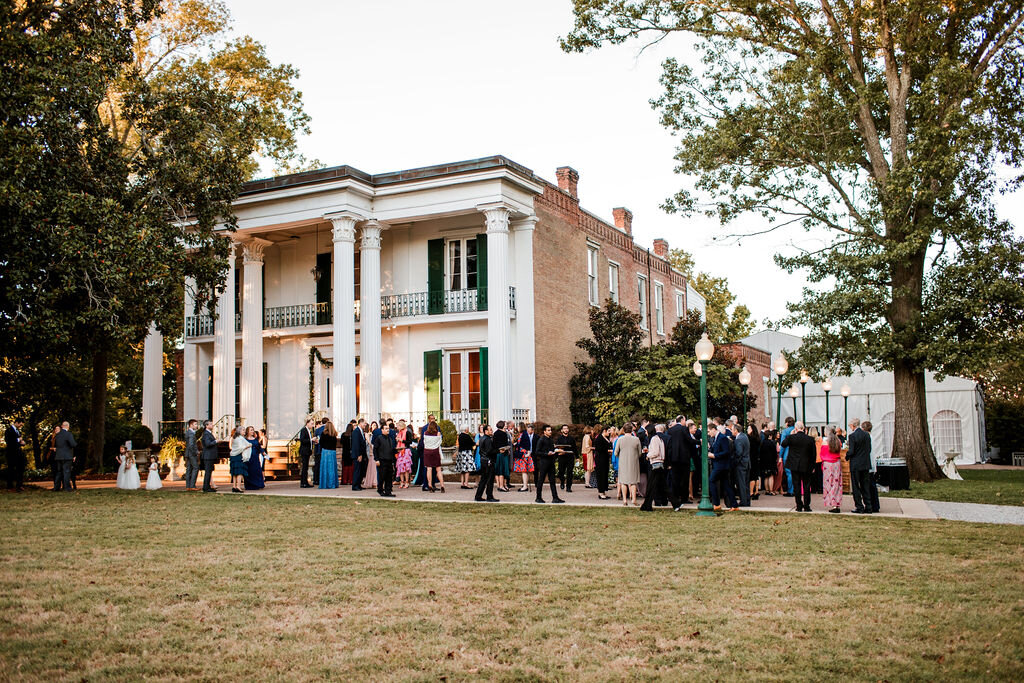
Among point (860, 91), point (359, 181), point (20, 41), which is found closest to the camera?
point (20, 41)

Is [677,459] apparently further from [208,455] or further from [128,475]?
[128,475]

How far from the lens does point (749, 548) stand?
36.6 feet

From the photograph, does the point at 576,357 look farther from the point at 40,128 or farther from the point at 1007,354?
the point at 40,128


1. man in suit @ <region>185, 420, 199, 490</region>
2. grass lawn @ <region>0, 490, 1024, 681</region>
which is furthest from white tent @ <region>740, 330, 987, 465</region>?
grass lawn @ <region>0, 490, 1024, 681</region>

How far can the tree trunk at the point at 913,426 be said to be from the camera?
77.9 ft

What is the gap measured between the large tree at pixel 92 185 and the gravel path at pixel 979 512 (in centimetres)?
1585

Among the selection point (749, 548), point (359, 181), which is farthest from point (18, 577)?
point (359, 181)

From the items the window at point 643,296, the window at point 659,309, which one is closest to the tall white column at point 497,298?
the window at point 643,296

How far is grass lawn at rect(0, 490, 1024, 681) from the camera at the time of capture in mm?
6379

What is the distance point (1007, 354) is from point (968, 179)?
15.6 ft

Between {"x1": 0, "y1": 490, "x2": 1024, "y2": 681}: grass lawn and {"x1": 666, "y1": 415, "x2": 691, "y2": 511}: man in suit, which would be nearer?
{"x1": 0, "y1": 490, "x2": 1024, "y2": 681}: grass lawn

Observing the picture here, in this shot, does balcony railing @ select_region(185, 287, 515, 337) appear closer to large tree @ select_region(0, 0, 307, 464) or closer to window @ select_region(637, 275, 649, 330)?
large tree @ select_region(0, 0, 307, 464)

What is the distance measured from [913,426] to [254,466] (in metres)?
16.9

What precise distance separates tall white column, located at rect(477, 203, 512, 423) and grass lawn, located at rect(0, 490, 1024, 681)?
477 inches
